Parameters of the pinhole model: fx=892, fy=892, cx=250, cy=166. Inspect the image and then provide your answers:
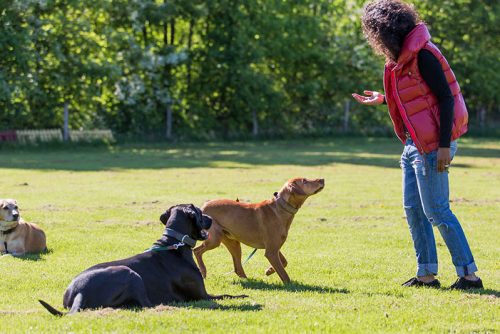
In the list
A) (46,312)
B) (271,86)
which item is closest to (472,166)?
(271,86)

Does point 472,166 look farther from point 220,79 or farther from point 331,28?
point 331,28

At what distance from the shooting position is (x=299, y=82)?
147 feet

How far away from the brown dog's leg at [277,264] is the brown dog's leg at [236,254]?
18.0 inches

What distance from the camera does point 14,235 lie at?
10711mm

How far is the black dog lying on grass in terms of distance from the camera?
6781 millimetres

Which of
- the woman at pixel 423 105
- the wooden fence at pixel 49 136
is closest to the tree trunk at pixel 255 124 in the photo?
the wooden fence at pixel 49 136

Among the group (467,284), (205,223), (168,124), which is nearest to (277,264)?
(205,223)

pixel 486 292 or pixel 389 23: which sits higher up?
pixel 389 23

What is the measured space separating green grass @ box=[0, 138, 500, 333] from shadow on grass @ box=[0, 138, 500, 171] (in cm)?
18

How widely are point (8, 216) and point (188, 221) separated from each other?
388 cm

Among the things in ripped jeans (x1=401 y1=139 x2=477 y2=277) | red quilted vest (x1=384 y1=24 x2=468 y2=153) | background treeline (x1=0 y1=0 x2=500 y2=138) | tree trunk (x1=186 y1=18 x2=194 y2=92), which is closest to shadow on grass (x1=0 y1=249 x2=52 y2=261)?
ripped jeans (x1=401 y1=139 x2=477 y2=277)

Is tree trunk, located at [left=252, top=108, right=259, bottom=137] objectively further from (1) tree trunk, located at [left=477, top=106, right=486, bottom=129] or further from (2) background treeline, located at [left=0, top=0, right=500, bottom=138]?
(1) tree trunk, located at [left=477, top=106, right=486, bottom=129]

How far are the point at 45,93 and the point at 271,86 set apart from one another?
11.4 m

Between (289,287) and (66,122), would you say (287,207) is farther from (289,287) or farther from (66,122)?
(66,122)
